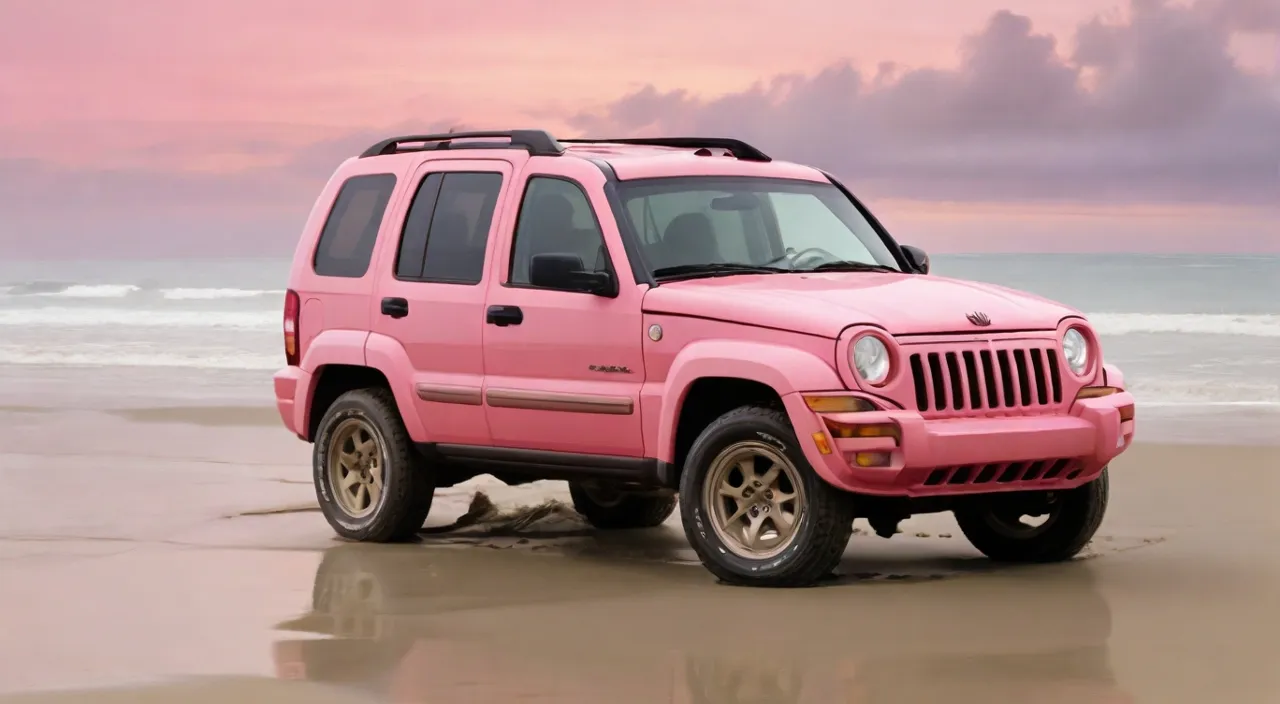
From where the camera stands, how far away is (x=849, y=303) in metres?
8.18

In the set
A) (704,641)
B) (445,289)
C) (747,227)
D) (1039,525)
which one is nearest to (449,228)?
(445,289)

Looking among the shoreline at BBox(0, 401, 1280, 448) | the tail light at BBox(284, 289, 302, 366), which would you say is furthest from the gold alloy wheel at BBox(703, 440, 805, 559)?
the shoreline at BBox(0, 401, 1280, 448)

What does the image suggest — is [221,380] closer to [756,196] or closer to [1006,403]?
[756,196]

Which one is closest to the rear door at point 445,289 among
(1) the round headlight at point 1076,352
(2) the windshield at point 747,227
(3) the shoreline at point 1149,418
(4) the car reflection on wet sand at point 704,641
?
(2) the windshield at point 747,227

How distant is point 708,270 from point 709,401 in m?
0.64

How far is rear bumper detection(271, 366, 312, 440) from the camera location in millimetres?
10375

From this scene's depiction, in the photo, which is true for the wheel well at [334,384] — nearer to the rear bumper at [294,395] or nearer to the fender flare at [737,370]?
the rear bumper at [294,395]

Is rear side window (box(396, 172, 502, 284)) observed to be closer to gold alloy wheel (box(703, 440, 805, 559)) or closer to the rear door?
the rear door

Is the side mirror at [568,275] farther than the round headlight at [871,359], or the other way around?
the side mirror at [568,275]

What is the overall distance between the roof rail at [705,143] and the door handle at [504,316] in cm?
133

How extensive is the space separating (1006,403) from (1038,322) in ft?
1.40

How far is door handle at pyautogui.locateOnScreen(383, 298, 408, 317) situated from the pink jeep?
0.02 m

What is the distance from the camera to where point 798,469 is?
26.2 ft

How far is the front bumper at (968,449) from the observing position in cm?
780
